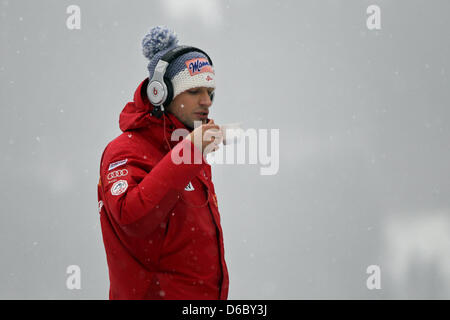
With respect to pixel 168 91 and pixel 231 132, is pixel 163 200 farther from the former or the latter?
pixel 168 91

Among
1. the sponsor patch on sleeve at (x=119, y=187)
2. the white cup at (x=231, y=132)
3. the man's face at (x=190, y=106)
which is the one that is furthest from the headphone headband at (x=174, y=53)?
the sponsor patch on sleeve at (x=119, y=187)

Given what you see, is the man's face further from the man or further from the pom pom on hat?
the pom pom on hat

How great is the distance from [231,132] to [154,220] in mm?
344

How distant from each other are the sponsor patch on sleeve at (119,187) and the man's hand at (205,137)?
0.73 ft

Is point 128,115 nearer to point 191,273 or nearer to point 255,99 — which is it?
point 191,273

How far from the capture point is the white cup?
1.36 m

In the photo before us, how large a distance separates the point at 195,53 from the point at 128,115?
32cm

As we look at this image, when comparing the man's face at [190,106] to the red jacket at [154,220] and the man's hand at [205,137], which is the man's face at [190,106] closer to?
the red jacket at [154,220]

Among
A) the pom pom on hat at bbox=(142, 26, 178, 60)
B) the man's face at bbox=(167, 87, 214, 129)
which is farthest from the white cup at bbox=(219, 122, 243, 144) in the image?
the pom pom on hat at bbox=(142, 26, 178, 60)

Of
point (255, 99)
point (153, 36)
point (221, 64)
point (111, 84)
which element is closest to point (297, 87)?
point (255, 99)

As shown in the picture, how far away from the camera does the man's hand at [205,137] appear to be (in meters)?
1.29

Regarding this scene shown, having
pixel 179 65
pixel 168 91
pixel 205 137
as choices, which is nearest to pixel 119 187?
pixel 205 137

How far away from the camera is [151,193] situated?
1.24m
